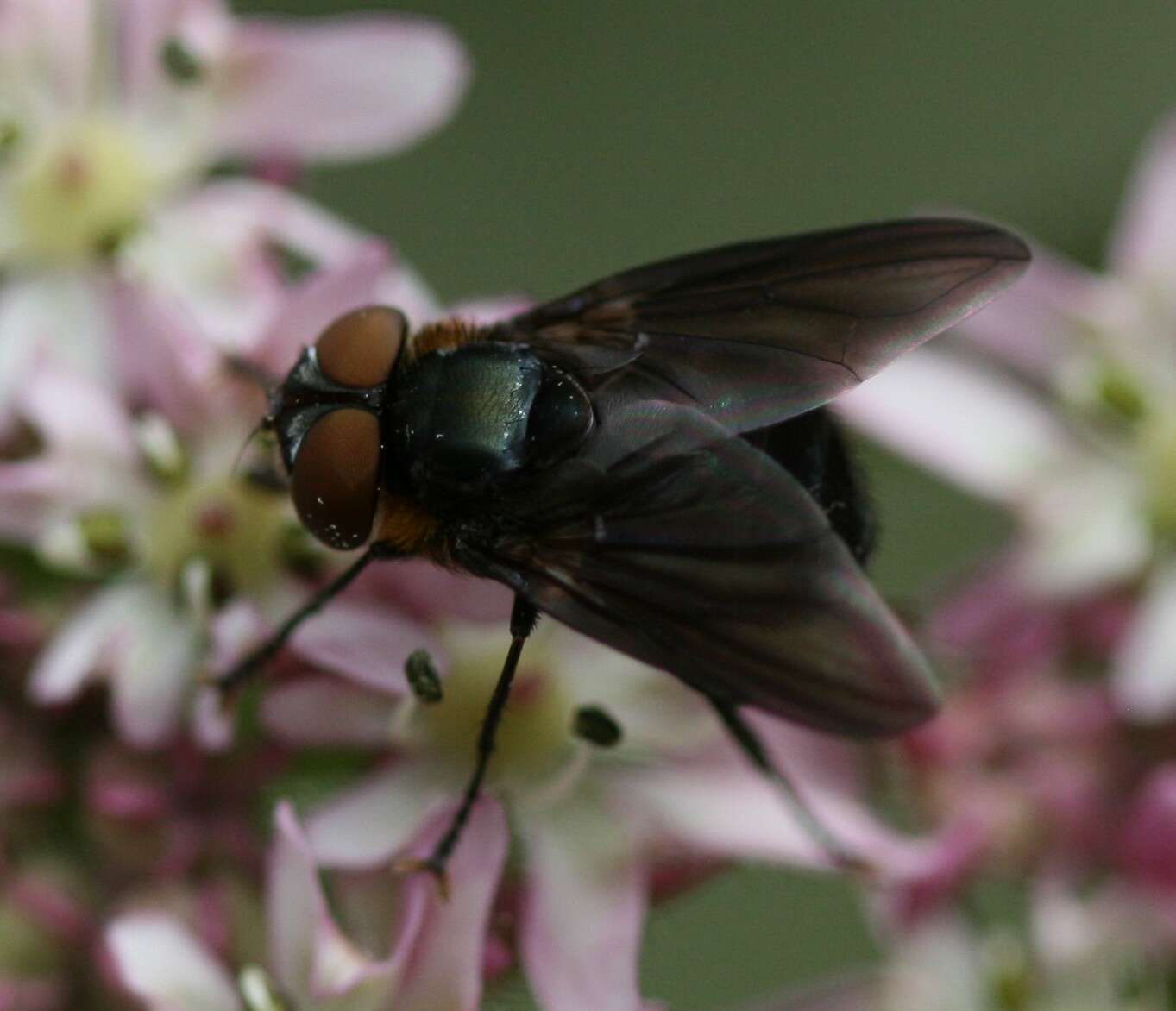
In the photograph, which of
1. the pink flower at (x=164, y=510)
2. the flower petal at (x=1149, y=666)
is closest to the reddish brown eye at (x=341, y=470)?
the pink flower at (x=164, y=510)

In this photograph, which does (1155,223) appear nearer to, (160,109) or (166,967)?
(160,109)

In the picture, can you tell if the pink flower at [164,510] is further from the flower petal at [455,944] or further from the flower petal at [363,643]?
the flower petal at [455,944]

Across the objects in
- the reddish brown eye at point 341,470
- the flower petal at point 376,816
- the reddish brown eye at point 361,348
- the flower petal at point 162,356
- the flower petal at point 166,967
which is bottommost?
the flower petal at point 166,967

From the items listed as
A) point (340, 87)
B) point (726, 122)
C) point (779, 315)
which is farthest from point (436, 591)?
point (726, 122)

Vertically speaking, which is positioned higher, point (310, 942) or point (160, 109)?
point (160, 109)

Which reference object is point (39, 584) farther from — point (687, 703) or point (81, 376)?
point (687, 703)

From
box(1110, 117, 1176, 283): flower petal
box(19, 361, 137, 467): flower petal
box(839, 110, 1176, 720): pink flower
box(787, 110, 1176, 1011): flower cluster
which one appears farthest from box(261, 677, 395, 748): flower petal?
box(1110, 117, 1176, 283): flower petal

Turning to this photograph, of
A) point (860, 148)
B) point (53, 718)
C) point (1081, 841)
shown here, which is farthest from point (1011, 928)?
point (860, 148)
